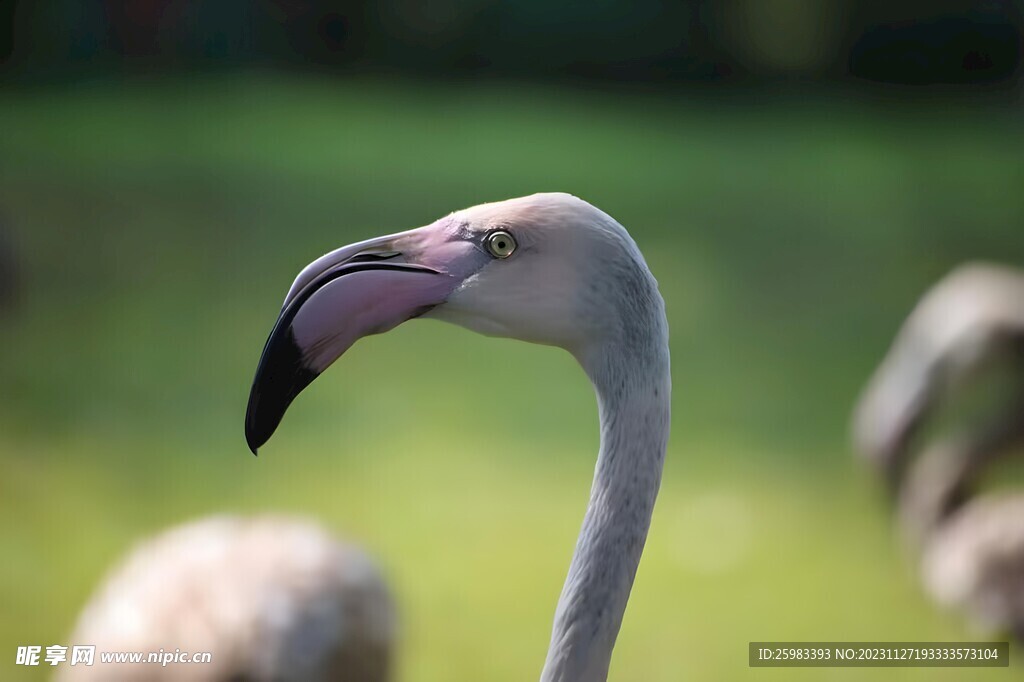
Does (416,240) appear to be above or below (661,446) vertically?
above

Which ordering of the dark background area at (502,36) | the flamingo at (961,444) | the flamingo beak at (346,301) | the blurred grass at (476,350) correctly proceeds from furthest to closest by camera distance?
1. the dark background area at (502,36)
2. the blurred grass at (476,350)
3. the flamingo at (961,444)
4. the flamingo beak at (346,301)

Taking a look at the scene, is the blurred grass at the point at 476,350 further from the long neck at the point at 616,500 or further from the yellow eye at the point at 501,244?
the yellow eye at the point at 501,244

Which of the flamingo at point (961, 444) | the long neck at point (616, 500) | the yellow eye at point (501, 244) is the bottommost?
the long neck at point (616, 500)

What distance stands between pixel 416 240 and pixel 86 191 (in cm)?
269

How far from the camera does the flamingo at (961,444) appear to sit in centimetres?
184

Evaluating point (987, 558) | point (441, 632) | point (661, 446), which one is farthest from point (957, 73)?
point (661, 446)

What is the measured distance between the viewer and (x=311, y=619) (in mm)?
1284

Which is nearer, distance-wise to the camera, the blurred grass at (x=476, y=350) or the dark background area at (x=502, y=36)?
the blurred grass at (x=476, y=350)

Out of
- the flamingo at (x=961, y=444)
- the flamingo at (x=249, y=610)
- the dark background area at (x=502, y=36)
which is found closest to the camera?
the flamingo at (x=249, y=610)

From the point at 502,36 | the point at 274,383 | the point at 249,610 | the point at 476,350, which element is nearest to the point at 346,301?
the point at 274,383

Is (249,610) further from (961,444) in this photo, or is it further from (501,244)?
(961,444)

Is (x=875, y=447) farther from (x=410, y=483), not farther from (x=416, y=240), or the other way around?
(x=416, y=240)

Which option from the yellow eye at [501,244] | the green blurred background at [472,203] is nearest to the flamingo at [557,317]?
the yellow eye at [501,244]

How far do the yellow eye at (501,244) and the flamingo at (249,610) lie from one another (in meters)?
0.65
